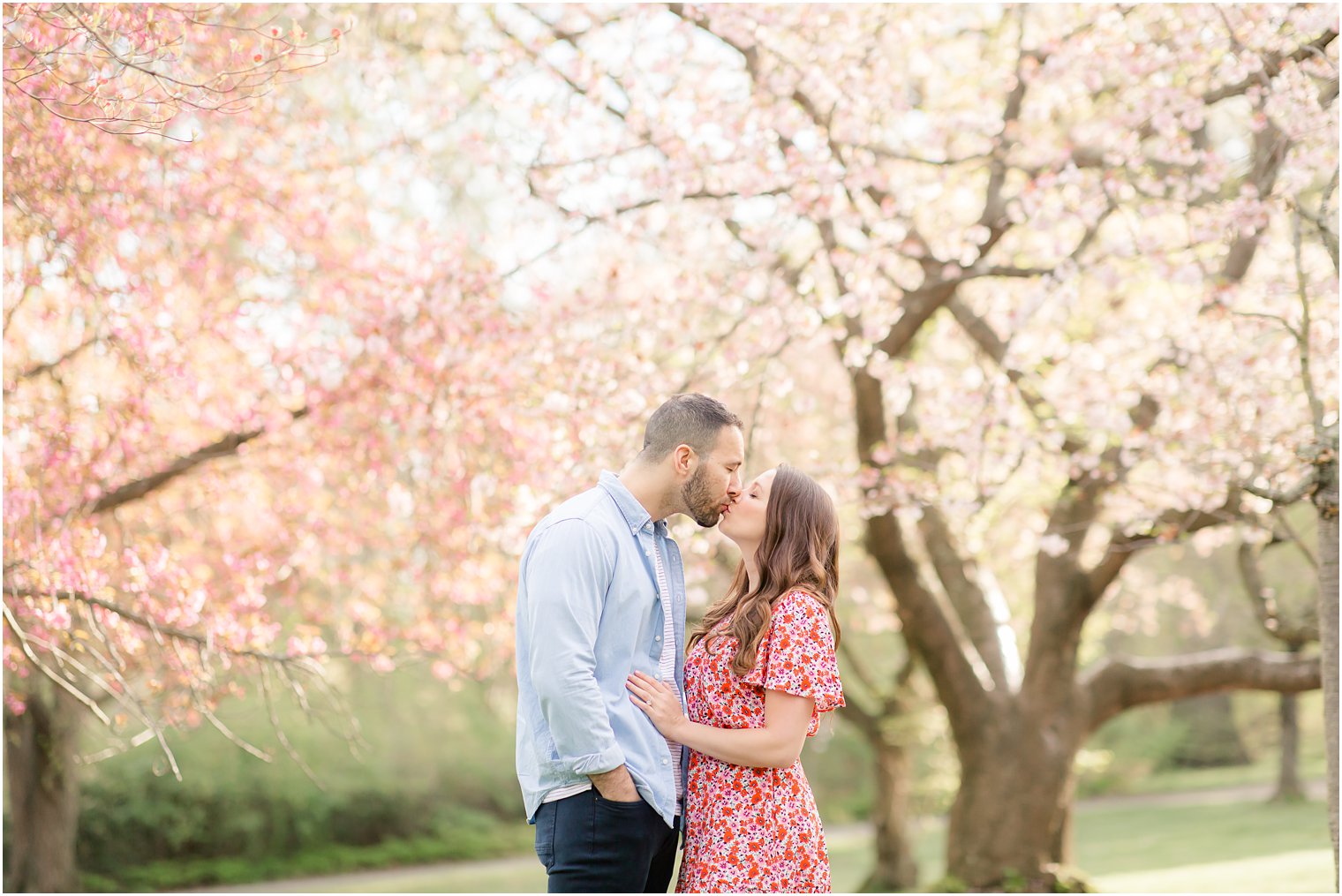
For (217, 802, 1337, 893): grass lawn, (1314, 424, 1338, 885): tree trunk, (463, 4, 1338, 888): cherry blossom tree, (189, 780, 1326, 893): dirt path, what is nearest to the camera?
(1314, 424, 1338, 885): tree trunk

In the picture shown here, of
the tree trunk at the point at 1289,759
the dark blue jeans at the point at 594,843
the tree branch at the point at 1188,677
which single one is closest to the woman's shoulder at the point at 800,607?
the dark blue jeans at the point at 594,843

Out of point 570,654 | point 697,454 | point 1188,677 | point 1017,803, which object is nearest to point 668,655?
point 570,654

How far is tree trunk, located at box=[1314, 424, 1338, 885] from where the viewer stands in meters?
5.04

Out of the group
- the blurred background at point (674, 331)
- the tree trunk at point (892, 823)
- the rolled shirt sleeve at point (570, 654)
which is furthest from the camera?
the tree trunk at point (892, 823)

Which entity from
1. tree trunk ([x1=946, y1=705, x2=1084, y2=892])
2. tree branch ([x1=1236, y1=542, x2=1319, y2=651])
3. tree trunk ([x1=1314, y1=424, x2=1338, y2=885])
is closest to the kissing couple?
tree trunk ([x1=1314, y1=424, x2=1338, y2=885])

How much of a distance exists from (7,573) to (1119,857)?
1305 cm

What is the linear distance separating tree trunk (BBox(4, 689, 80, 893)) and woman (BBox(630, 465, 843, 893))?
8373 millimetres

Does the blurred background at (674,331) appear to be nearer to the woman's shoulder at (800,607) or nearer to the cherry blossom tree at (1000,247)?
the cherry blossom tree at (1000,247)

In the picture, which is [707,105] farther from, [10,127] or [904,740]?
[904,740]

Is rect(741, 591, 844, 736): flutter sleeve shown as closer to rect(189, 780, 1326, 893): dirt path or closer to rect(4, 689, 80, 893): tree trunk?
rect(4, 689, 80, 893): tree trunk

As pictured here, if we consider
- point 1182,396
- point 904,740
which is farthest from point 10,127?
point 904,740

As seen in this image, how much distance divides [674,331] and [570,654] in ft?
15.5

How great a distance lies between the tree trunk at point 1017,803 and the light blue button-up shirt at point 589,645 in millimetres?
5879

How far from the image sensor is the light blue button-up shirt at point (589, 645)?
2.95 metres
